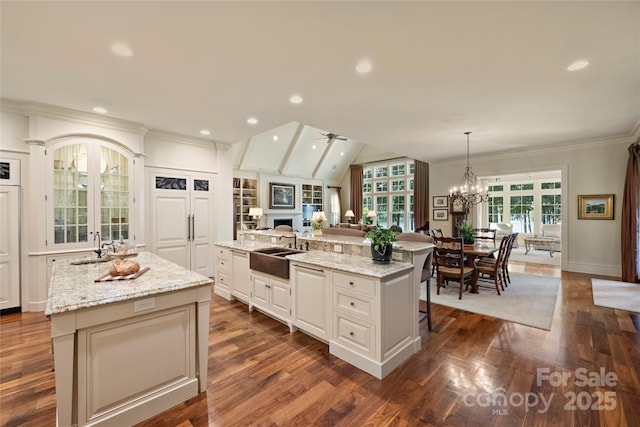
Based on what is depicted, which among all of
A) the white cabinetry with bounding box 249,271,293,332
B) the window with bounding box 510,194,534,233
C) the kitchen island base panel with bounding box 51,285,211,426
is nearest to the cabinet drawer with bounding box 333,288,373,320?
the white cabinetry with bounding box 249,271,293,332

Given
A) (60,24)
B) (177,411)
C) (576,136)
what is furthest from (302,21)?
(576,136)

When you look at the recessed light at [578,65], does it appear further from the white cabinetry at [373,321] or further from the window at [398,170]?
the window at [398,170]

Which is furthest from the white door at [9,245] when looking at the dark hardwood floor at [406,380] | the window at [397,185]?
the window at [397,185]

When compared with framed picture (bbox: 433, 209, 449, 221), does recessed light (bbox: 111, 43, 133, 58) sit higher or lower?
higher

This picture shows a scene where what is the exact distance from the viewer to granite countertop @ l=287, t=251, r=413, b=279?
2270 millimetres

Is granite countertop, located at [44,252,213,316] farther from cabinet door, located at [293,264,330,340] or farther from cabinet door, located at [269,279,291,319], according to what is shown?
cabinet door, located at [269,279,291,319]

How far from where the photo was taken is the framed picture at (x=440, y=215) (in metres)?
7.99

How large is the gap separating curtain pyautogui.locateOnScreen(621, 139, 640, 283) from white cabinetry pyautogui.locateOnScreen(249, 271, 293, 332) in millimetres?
6370

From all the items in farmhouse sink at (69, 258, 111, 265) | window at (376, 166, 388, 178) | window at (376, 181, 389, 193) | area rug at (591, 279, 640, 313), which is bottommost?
area rug at (591, 279, 640, 313)

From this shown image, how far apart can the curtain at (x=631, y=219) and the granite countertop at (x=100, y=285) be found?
7209mm

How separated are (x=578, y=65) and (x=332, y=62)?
8.02 feet

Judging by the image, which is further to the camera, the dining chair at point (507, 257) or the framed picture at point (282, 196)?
the framed picture at point (282, 196)

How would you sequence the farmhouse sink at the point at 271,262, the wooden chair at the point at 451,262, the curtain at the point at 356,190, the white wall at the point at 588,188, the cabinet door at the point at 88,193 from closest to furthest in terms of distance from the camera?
1. the farmhouse sink at the point at 271,262
2. the cabinet door at the point at 88,193
3. the wooden chair at the point at 451,262
4. the white wall at the point at 588,188
5. the curtain at the point at 356,190

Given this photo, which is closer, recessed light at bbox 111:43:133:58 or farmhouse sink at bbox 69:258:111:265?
recessed light at bbox 111:43:133:58
